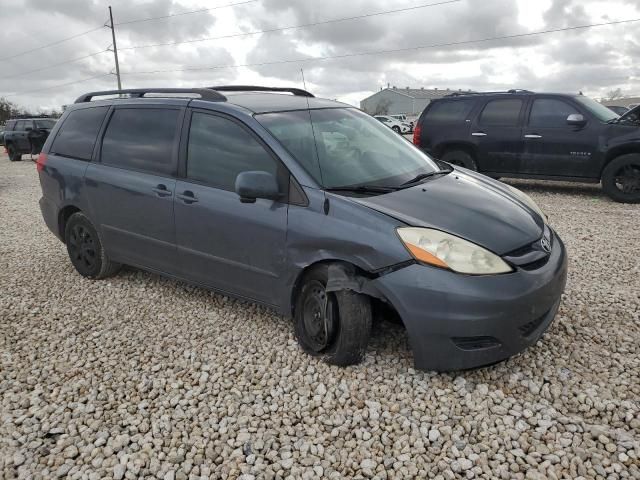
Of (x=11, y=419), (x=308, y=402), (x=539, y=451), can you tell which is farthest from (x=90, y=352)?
(x=539, y=451)

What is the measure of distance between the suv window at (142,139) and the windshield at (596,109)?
7.10 m

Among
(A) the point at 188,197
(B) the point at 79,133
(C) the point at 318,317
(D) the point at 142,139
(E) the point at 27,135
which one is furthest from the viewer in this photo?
(E) the point at 27,135

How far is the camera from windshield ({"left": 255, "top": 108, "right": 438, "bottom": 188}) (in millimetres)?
3326

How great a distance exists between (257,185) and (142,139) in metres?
1.59

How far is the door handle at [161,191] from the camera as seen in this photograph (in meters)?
3.88

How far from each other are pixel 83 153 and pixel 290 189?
2.54 metres

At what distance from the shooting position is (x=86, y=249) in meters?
4.83

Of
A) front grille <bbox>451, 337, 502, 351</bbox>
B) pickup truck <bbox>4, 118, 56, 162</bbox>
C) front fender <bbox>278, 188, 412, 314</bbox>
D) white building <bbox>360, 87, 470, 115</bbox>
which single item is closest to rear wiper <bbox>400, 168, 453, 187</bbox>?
front fender <bbox>278, 188, 412, 314</bbox>

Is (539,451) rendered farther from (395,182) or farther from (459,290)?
(395,182)

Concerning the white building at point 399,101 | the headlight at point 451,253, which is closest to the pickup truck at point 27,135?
the headlight at point 451,253

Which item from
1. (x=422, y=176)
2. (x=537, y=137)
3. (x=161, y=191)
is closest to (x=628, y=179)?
(x=537, y=137)

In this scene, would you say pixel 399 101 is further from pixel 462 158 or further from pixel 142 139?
pixel 142 139

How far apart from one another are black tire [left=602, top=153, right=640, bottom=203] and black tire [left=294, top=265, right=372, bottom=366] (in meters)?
6.67

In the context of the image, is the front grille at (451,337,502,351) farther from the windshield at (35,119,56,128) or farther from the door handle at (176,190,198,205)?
the windshield at (35,119,56,128)
